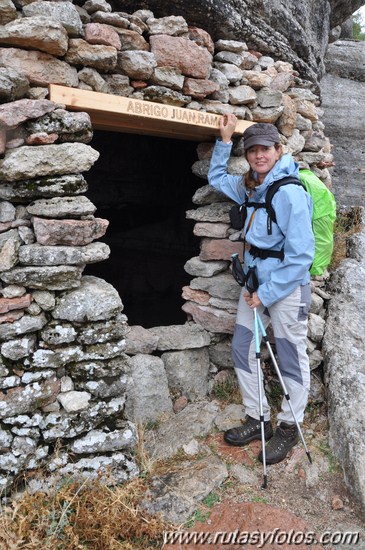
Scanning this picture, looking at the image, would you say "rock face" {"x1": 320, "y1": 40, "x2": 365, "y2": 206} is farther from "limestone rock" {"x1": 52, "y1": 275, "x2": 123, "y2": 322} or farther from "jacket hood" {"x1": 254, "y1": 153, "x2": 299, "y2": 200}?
"limestone rock" {"x1": 52, "y1": 275, "x2": 123, "y2": 322}

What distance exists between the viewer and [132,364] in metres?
4.61

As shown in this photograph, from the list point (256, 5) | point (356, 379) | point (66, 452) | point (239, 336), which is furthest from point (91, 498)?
point (256, 5)

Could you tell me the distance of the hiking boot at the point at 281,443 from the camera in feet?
13.6

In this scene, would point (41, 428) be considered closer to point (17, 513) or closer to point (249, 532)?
point (17, 513)

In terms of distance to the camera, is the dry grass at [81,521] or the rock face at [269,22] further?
the rock face at [269,22]

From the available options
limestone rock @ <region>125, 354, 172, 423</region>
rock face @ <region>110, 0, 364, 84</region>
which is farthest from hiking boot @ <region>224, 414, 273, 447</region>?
rock face @ <region>110, 0, 364, 84</region>

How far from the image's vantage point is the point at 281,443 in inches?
167

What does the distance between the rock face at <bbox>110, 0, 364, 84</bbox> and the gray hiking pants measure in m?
2.68

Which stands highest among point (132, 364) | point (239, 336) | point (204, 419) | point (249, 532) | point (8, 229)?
point (8, 229)

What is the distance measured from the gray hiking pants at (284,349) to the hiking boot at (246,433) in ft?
0.28

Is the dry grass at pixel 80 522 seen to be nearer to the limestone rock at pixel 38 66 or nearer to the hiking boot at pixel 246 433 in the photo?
the hiking boot at pixel 246 433

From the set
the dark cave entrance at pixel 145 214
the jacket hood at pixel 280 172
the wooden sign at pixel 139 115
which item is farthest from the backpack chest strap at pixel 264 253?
the dark cave entrance at pixel 145 214

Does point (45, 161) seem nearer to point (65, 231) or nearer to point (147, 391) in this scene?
point (65, 231)

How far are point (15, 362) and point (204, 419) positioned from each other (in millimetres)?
2024
